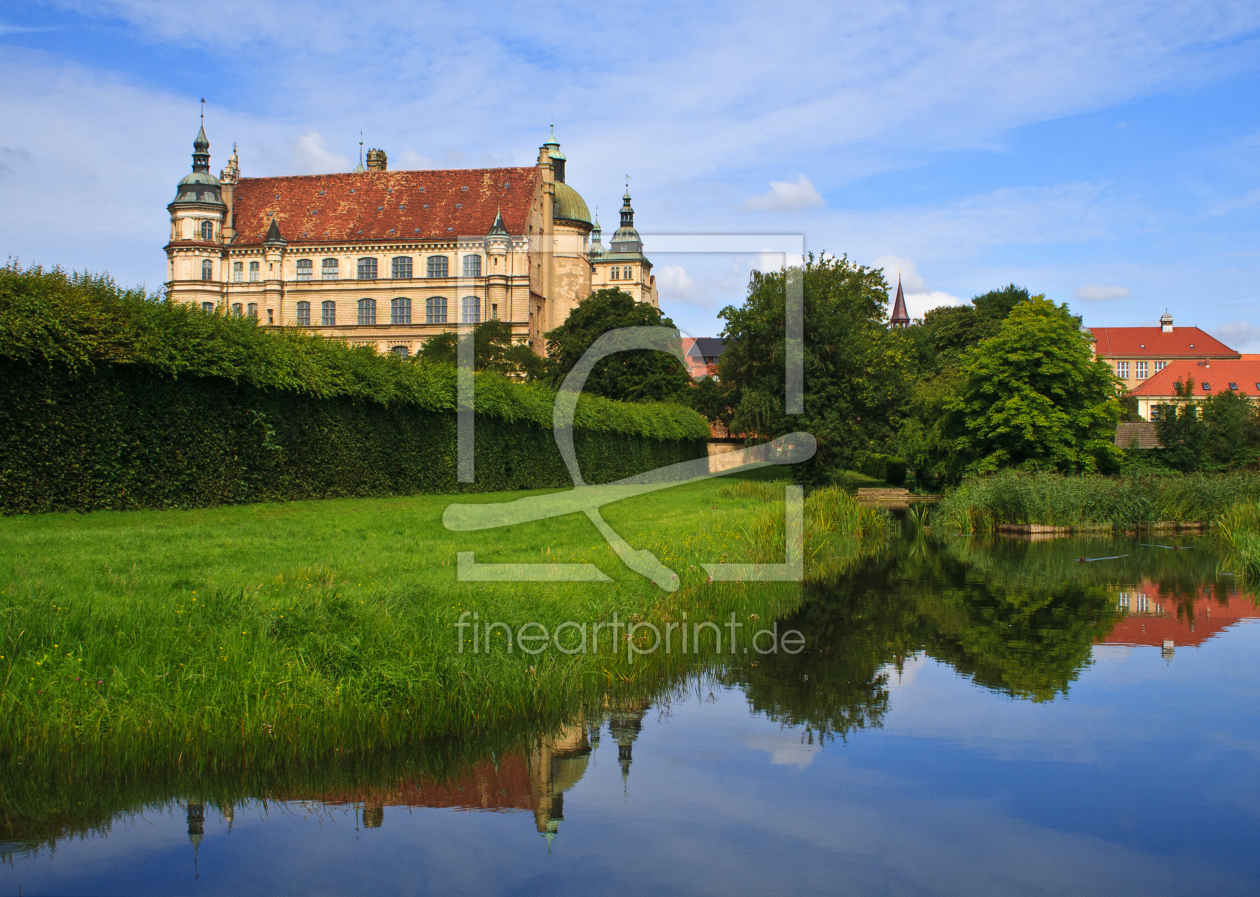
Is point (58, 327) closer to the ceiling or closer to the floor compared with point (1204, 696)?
closer to the ceiling

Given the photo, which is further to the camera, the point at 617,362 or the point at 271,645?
the point at 617,362

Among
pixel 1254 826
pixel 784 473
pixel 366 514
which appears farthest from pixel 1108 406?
pixel 1254 826

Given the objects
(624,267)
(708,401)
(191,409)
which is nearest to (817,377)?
(708,401)

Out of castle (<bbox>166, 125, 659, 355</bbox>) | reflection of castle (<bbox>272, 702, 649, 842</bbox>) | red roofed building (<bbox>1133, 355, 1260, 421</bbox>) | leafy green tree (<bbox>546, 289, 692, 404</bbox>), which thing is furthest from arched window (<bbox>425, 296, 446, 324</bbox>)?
reflection of castle (<bbox>272, 702, 649, 842</bbox>)

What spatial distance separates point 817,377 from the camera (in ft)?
118

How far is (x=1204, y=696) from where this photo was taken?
938 cm

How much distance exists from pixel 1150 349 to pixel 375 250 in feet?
256

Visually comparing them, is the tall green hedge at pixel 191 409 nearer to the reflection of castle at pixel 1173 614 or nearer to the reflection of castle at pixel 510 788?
the reflection of castle at pixel 510 788

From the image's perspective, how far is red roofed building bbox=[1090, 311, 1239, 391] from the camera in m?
102

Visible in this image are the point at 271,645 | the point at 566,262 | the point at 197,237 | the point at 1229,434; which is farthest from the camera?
the point at 566,262

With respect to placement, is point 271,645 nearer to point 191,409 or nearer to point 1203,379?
point 191,409

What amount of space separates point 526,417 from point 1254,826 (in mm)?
24546

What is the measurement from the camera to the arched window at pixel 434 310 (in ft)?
246

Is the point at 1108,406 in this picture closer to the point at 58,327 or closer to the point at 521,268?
the point at 58,327
